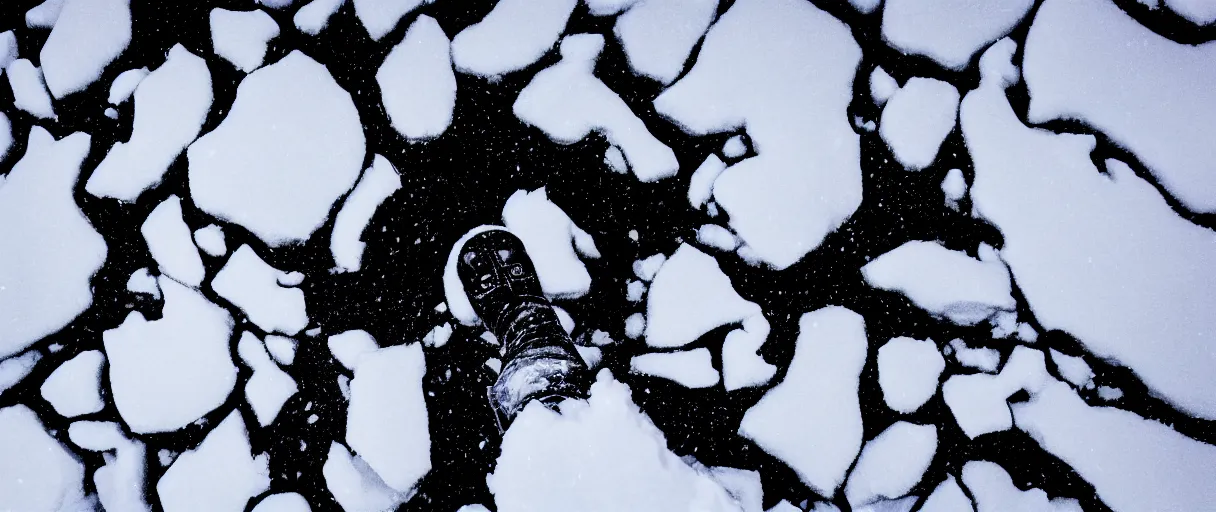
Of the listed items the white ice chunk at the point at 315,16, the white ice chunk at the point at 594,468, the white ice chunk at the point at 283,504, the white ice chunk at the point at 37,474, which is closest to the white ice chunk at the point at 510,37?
the white ice chunk at the point at 315,16

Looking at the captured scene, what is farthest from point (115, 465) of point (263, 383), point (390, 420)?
point (390, 420)

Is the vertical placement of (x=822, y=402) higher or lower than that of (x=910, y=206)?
lower

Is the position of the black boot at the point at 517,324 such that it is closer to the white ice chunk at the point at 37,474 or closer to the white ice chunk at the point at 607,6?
the white ice chunk at the point at 607,6

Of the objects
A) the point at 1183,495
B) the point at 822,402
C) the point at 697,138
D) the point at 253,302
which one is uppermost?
the point at 697,138

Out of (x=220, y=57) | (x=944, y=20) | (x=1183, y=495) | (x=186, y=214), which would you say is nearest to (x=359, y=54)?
(x=220, y=57)

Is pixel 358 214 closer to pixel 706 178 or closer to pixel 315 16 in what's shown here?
pixel 315 16

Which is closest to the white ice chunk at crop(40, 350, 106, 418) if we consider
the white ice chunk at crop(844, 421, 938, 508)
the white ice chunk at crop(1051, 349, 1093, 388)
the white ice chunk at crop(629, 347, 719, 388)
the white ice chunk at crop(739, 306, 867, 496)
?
the white ice chunk at crop(629, 347, 719, 388)

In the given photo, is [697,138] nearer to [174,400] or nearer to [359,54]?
[359,54]

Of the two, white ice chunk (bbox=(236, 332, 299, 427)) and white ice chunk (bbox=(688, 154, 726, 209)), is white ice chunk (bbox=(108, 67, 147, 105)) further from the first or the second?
white ice chunk (bbox=(688, 154, 726, 209))
